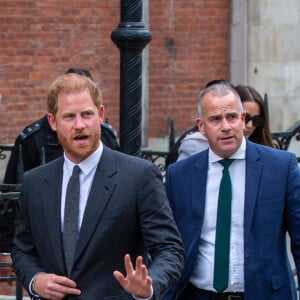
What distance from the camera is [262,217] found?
→ 5.75 m

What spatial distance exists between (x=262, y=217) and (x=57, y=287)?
4.03 ft

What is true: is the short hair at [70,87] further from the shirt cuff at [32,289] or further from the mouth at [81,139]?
the shirt cuff at [32,289]

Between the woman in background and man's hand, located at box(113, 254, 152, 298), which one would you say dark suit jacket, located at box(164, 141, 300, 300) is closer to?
man's hand, located at box(113, 254, 152, 298)

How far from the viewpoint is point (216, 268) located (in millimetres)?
5703

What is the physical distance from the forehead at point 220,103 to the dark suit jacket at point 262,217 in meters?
0.24

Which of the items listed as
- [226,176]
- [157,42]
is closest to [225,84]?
[226,176]

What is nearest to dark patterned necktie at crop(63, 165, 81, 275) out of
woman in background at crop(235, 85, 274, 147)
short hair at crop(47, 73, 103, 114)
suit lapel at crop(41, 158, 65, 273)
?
suit lapel at crop(41, 158, 65, 273)

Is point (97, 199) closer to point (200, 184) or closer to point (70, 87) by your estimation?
point (70, 87)

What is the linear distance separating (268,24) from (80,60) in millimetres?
2408

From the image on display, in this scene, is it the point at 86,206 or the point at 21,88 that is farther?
the point at 21,88

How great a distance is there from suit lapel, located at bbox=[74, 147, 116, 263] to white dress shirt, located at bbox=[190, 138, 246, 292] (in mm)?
831

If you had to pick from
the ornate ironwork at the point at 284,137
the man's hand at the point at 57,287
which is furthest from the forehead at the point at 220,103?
the ornate ironwork at the point at 284,137

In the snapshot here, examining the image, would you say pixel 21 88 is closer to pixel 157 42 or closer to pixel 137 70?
pixel 157 42

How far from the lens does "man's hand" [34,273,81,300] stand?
16.2 ft
